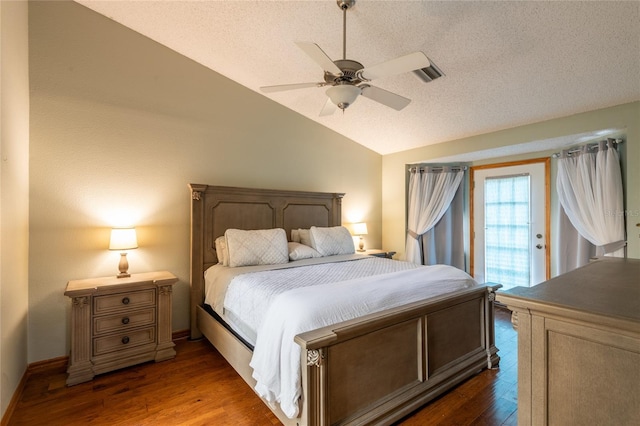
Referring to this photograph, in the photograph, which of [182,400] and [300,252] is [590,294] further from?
[300,252]

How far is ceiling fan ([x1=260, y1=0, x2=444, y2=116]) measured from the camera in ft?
5.52

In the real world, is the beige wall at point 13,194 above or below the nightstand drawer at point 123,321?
above

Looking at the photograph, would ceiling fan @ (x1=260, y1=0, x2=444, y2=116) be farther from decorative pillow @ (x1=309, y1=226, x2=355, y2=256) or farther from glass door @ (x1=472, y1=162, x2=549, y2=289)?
glass door @ (x1=472, y1=162, x2=549, y2=289)

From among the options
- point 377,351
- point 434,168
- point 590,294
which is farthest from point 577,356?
point 434,168

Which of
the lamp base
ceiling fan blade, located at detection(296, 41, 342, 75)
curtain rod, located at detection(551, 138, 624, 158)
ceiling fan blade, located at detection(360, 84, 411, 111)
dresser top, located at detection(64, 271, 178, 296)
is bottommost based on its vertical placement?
dresser top, located at detection(64, 271, 178, 296)

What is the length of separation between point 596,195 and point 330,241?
286cm

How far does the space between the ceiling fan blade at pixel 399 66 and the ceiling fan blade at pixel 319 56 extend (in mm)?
177

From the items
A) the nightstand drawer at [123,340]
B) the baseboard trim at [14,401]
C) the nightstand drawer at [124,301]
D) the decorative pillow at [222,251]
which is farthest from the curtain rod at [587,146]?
the baseboard trim at [14,401]

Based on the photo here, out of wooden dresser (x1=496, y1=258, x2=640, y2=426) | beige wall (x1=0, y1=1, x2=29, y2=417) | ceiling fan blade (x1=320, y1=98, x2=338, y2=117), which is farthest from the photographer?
ceiling fan blade (x1=320, y1=98, x2=338, y2=117)

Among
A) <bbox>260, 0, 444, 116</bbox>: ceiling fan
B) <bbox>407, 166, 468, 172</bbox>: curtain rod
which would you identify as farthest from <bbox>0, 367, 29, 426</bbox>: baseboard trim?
<bbox>407, 166, 468, 172</bbox>: curtain rod

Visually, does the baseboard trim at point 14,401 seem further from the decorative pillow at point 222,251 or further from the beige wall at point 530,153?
the beige wall at point 530,153

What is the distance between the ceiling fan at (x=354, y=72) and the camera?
1.68 meters

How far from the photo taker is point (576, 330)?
0.86 metres

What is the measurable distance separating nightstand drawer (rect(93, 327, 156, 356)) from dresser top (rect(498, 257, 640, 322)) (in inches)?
108
